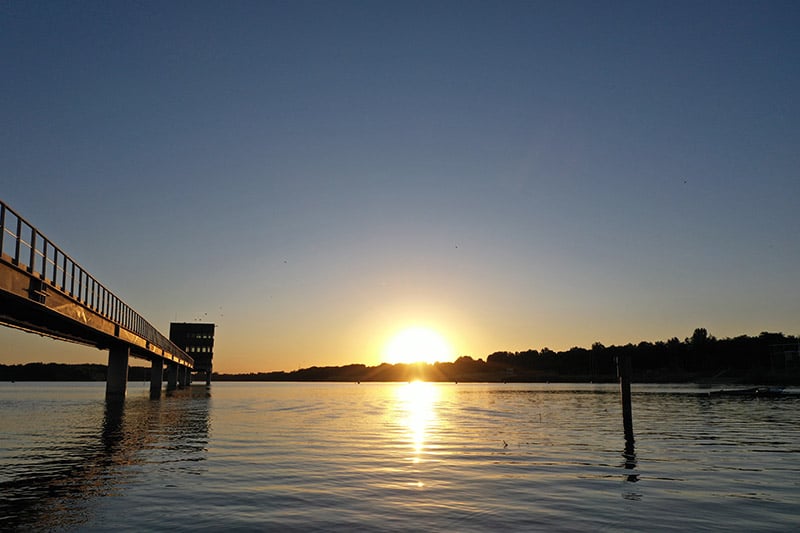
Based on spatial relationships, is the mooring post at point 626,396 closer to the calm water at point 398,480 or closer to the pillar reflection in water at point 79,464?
the calm water at point 398,480

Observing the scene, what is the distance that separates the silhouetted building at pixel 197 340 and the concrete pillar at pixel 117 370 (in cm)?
8264

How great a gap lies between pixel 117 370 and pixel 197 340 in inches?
3345

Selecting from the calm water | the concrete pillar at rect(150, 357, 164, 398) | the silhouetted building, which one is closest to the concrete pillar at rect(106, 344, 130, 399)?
the concrete pillar at rect(150, 357, 164, 398)

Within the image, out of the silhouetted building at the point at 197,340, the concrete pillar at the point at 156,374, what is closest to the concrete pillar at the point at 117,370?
the concrete pillar at the point at 156,374

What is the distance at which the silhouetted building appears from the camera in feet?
496

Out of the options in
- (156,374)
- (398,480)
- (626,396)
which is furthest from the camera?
(156,374)

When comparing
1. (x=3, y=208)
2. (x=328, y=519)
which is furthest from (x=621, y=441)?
(x=3, y=208)

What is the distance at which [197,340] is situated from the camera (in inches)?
6004

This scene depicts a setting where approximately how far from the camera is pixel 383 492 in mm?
14633

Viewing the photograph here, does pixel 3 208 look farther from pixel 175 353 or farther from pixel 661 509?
pixel 175 353

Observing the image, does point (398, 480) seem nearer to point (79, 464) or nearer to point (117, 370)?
point (79, 464)

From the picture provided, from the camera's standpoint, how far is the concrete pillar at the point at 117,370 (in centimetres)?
6769

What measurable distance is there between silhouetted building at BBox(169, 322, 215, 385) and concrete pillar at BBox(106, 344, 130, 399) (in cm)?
8264

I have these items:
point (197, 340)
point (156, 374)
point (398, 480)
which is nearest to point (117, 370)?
point (156, 374)
